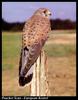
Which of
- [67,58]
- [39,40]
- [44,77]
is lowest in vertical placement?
[67,58]

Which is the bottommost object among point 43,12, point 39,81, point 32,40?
point 39,81

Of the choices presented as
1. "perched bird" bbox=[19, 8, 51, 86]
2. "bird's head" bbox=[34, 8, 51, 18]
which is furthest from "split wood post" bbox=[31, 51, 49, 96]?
"bird's head" bbox=[34, 8, 51, 18]

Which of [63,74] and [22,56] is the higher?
[22,56]

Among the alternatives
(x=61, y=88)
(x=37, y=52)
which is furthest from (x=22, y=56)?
(x=61, y=88)

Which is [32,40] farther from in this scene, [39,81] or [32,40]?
[39,81]

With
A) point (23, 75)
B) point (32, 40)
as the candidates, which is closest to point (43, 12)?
point (32, 40)

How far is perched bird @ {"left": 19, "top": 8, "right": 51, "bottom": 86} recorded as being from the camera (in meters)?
4.14

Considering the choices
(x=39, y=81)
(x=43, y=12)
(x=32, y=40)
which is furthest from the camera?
(x=43, y=12)

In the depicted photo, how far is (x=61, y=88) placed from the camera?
9688 mm

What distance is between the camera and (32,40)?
14.4ft

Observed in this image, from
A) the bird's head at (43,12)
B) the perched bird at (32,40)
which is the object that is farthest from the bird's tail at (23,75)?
the bird's head at (43,12)

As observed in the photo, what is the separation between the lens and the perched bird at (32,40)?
4.14 metres

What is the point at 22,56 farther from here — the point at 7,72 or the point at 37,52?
the point at 7,72

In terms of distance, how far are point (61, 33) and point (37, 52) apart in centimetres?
1563
